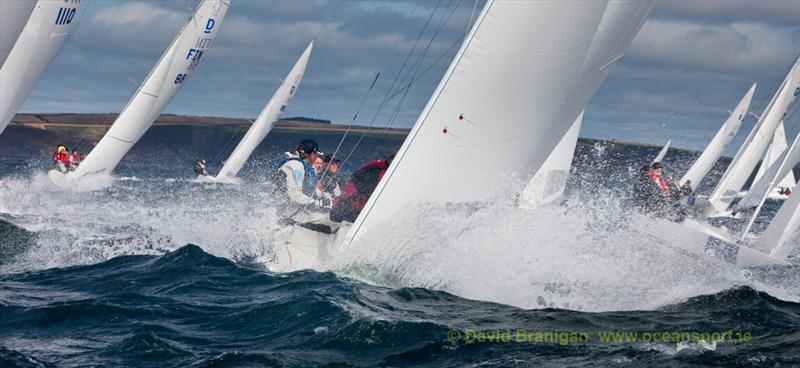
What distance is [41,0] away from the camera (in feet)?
38.2

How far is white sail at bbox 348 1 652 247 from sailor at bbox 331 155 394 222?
789 mm

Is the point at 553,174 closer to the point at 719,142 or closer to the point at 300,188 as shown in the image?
the point at 300,188

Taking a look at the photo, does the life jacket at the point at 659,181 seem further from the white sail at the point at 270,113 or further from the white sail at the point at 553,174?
the white sail at the point at 270,113

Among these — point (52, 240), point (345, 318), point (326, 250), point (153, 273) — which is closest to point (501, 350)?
point (345, 318)

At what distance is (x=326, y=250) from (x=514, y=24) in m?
2.58

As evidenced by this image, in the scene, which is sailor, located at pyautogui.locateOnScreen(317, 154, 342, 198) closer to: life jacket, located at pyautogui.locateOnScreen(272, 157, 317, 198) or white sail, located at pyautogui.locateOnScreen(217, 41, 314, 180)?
life jacket, located at pyautogui.locateOnScreen(272, 157, 317, 198)

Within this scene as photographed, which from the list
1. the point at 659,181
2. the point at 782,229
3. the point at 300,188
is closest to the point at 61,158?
the point at 300,188

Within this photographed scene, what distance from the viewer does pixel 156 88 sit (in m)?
18.0

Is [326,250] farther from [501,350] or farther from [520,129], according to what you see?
[501,350]

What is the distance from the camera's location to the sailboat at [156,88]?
58.4 ft

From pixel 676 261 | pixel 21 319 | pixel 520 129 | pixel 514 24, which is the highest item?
pixel 514 24

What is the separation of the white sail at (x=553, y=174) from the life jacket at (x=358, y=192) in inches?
86.1

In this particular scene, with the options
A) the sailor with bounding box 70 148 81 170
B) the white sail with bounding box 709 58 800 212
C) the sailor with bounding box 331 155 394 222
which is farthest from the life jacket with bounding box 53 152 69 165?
the sailor with bounding box 331 155 394 222

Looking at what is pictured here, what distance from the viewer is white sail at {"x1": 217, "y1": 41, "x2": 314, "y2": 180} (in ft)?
101
